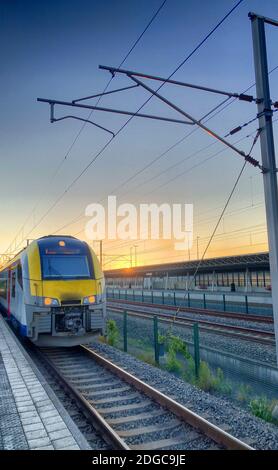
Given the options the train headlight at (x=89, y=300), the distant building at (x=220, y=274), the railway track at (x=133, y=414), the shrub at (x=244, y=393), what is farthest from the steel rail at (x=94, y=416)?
the distant building at (x=220, y=274)

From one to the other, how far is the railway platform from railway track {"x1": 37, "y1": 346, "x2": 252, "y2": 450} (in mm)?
567

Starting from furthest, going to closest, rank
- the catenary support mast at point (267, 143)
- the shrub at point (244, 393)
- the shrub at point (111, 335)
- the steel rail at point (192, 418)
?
the shrub at point (111, 335) < the shrub at point (244, 393) < the catenary support mast at point (267, 143) < the steel rail at point (192, 418)

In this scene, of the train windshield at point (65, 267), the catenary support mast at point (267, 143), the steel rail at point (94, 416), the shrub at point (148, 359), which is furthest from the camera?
the train windshield at point (65, 267)

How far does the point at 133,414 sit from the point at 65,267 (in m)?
5.78

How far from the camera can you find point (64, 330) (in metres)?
10.3

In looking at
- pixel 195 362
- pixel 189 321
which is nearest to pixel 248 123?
pixel 195 362

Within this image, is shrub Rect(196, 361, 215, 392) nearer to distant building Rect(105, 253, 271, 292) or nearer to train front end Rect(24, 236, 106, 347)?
train front end Rect(24, 236, 106, 347)

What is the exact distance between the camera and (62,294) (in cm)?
1056

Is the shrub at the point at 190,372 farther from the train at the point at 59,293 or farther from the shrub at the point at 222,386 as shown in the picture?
the train at the point at 59,293

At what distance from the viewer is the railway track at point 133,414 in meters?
5.03

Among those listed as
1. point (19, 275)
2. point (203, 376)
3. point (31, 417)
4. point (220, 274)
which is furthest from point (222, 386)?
point (220, 274)

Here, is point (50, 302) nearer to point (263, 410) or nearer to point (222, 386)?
point (222, 386)

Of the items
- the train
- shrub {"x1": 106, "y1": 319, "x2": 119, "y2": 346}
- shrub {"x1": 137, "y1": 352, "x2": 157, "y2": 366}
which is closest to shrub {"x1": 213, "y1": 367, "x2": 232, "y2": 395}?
→ shrub {"x1": 137, "y1": 352, "x2": 157, "y2": 366}
